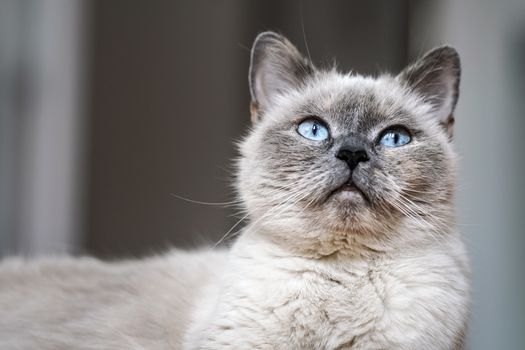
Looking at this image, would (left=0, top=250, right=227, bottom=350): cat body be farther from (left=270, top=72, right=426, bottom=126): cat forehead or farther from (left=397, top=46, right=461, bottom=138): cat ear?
(left=397, top=46, right=461, bottom=138): cat ear

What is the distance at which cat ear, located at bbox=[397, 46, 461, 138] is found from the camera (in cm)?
162

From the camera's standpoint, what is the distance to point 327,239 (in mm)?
1436

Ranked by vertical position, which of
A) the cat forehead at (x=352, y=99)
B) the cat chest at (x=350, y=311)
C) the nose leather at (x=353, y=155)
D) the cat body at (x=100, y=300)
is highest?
the cat forehead at (x=352, y=99)

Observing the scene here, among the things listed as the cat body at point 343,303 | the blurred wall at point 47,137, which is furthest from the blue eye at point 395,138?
the blurred wall at point 47,137

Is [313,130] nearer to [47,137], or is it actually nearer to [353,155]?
[353,155]

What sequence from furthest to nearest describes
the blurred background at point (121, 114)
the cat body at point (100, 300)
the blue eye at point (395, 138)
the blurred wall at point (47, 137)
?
the blurred wall at point (47, 137), the blurred background at point (121, 114), the cat body at point (100, 300), the blue eye at point (395, 138)

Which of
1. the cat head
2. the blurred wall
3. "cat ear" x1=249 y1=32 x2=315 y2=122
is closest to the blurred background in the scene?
the blurred wall

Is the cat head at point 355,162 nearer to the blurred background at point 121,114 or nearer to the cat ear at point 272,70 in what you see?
the cat ear at point 272,70

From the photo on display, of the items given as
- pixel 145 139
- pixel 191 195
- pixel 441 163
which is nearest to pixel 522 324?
pixel 441 163

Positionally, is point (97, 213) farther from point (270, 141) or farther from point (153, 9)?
point (270, 141)

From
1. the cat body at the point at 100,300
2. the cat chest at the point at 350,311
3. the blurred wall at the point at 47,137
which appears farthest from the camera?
the blurred wall at the point at 47,137

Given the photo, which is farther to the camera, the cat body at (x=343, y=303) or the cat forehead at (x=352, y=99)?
the cat forehead at (x=352, y=99)

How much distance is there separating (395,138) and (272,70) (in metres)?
0.40

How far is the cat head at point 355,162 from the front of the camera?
142 centimetres
